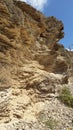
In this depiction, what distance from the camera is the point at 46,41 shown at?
18.7m

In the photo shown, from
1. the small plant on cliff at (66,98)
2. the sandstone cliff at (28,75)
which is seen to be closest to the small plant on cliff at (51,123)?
the sandstone cliff at (28,75)

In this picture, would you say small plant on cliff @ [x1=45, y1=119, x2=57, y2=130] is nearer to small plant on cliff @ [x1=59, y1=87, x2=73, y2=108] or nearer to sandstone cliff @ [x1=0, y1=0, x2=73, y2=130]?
sandstone cliff @ [x1=0, y1=0, x2=73, y2=130]

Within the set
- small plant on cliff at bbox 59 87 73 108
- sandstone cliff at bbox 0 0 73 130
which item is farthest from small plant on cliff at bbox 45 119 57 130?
small plant on cliff at bbox 59 87 73 108

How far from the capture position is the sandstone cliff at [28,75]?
10117 mm

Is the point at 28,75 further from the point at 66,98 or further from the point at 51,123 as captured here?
the point at 51,123

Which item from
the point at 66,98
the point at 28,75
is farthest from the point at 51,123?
the point at 28,75

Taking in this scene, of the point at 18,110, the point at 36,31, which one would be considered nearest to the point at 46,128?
the point at 18,110

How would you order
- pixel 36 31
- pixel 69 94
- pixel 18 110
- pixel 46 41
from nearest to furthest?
pixel 18 110 < pixel 69 94 < pixel 36 31 < pixel 46 41

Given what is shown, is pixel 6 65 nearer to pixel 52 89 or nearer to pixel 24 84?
pixel 24 84

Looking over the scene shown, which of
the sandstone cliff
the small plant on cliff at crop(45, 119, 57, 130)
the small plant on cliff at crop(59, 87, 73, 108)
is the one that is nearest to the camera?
the small plant on cliff at crop(45, 119, 57, 130)

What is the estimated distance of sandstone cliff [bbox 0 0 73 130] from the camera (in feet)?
33.2

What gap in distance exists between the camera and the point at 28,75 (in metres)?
13.1

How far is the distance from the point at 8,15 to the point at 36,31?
4.34 m

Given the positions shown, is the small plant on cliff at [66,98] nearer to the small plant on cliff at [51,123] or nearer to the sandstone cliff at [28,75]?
the sandstone cliff at [28,75]
